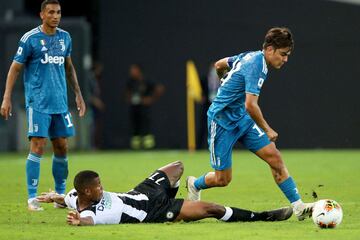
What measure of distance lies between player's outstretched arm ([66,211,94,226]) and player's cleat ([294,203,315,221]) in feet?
7.05

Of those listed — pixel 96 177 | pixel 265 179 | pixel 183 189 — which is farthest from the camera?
pixel 265 179

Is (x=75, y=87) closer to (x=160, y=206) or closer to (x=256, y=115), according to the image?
(x=160, y=206)

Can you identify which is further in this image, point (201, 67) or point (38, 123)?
point (201, 67)

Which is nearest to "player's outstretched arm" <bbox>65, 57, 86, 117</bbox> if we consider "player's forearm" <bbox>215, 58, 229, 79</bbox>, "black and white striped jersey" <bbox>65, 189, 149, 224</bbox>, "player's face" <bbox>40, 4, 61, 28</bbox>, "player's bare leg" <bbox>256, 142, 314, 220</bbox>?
"player's face" <bbox>40, 4, 61, 28</bbox>

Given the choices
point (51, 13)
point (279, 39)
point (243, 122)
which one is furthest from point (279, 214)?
point (51, 13)

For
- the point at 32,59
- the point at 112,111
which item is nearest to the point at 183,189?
the point at 32,59

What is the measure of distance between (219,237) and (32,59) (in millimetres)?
4203

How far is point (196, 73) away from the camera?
27.6 meters

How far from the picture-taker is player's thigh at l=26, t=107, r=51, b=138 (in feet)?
40.8

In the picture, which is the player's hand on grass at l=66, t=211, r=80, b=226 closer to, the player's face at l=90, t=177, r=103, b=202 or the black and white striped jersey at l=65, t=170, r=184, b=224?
the black and white striped jersey at l=65, t=170, r=184, b=224

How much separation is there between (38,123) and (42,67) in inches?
26.7

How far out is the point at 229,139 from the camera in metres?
11.3

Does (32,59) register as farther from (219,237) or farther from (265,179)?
(265,179)

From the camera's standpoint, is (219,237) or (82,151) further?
(82,151)
